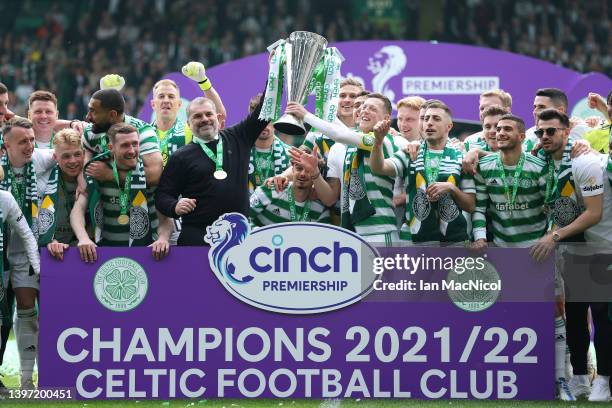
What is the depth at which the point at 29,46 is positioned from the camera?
941 inches

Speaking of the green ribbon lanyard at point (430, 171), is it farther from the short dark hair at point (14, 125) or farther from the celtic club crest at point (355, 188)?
the short dark hair at point (14, 125)

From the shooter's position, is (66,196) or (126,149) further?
(66,196)

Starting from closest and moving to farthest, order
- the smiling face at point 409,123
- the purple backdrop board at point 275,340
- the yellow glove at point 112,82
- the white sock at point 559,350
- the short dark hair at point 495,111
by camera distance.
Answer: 1. the purple backdrop board at point 275,340
2. the white sock at point 559,350
3. the short dark hair at point 495,111
4. the smiling face at point 409,123
5. the yellow glove at point 112,82

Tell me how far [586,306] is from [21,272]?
355 centimetres

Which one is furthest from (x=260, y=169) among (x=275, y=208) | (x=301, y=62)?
(x=301, y=62)

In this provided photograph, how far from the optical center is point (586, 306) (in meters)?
7.25

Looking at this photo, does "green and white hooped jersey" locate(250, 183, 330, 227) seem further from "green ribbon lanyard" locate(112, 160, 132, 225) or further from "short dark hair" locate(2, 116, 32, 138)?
"short dark hair" locate(2, 116, 32, 138)

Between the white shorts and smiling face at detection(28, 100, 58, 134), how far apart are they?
1.22 m

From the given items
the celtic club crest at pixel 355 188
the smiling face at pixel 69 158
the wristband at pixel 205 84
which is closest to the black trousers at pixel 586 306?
the celtic club crest at pixel 355 188

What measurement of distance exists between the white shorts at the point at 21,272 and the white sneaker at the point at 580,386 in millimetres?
3421

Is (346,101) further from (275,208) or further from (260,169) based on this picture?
(275,208)

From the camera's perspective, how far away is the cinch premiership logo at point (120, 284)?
274 inches

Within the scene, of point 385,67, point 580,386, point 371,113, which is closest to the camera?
point 580,386

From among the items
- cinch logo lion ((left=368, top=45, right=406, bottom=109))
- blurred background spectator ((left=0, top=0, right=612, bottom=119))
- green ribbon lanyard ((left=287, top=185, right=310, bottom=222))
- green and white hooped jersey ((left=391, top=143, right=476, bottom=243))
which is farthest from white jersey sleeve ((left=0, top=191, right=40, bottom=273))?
blurred background spectator ((left=0, top=0, right=612, bottom=119))
